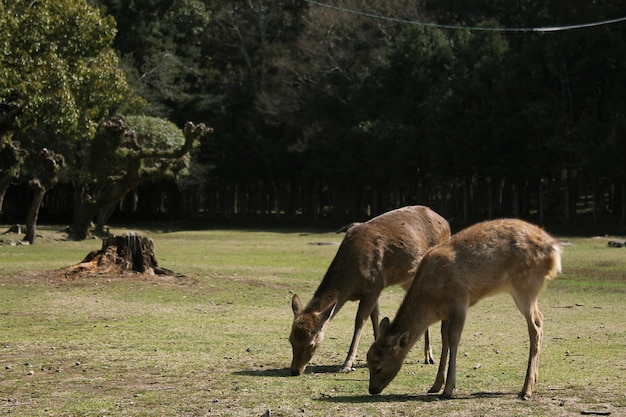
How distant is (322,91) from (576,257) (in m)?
28.4

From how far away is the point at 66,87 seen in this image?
83.4ft

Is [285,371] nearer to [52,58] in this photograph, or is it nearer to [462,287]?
[462,287]

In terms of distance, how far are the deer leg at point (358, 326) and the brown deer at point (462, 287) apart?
1.42 metres

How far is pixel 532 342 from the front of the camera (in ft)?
30.1

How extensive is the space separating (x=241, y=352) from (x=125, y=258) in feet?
27.4

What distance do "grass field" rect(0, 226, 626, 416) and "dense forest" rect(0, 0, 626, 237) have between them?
9.86 m

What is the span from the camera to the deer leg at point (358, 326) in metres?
10.5

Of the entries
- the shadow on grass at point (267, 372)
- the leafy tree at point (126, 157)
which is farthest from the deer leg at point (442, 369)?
the leafy tree at point (126, 157)

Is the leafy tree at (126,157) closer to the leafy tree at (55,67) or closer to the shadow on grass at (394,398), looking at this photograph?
the leafy tree at (55,67)

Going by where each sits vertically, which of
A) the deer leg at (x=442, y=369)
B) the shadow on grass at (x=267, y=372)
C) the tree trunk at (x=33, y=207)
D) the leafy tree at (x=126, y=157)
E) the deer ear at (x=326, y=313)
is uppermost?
Answer: the leafy tree at (x=126, y=157)

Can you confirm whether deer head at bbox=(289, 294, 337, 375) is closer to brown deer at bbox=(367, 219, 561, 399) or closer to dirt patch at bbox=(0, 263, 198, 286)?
brown deer at bbox=(367, 219, 561, 399)

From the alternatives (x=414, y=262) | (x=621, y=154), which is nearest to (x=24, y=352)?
(x=414, y=262)

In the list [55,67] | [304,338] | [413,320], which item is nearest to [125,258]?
[55,67]

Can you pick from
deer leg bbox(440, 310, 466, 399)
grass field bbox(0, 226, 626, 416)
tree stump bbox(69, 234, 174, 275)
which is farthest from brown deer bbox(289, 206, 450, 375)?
tree stump bbox(69, 234, 174, 275)
